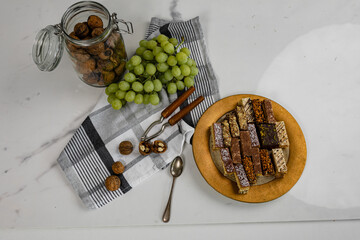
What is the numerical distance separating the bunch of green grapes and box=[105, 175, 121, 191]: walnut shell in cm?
26

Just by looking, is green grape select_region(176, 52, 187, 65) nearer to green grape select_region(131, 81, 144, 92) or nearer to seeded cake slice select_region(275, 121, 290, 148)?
green grape select_region(131, 81, 144, 92)

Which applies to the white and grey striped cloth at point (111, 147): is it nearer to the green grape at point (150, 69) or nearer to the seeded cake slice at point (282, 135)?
the green grape at point (150, 69)

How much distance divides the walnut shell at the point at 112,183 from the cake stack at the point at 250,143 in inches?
14.7

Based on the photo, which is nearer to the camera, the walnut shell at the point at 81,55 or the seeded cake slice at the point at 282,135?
the walnut shell at the point at 81,55

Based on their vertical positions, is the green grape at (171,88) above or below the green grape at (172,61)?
below

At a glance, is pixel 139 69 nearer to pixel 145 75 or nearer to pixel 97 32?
pixel 145 75

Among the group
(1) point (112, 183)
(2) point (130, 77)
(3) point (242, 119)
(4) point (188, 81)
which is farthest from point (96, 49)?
(3) point (242, 119)

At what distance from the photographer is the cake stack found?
106 centimetres

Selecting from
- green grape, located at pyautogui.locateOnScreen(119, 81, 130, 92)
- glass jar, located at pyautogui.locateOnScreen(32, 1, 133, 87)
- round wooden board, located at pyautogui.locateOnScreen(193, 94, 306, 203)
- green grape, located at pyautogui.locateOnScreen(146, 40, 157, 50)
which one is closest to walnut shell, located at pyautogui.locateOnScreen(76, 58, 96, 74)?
glass jar, located at pyautogui.locateOnScreen(32, 1, 133, 87)

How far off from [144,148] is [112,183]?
0.56 feet

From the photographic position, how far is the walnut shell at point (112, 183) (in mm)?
1061

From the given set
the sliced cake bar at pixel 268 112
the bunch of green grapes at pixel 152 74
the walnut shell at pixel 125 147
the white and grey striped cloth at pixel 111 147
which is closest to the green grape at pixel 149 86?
the bunch of green grapes at pixel 152 74

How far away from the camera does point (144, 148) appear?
3.56 ft

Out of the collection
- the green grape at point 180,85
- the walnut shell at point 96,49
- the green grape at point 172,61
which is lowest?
the green grape at point 180,85
